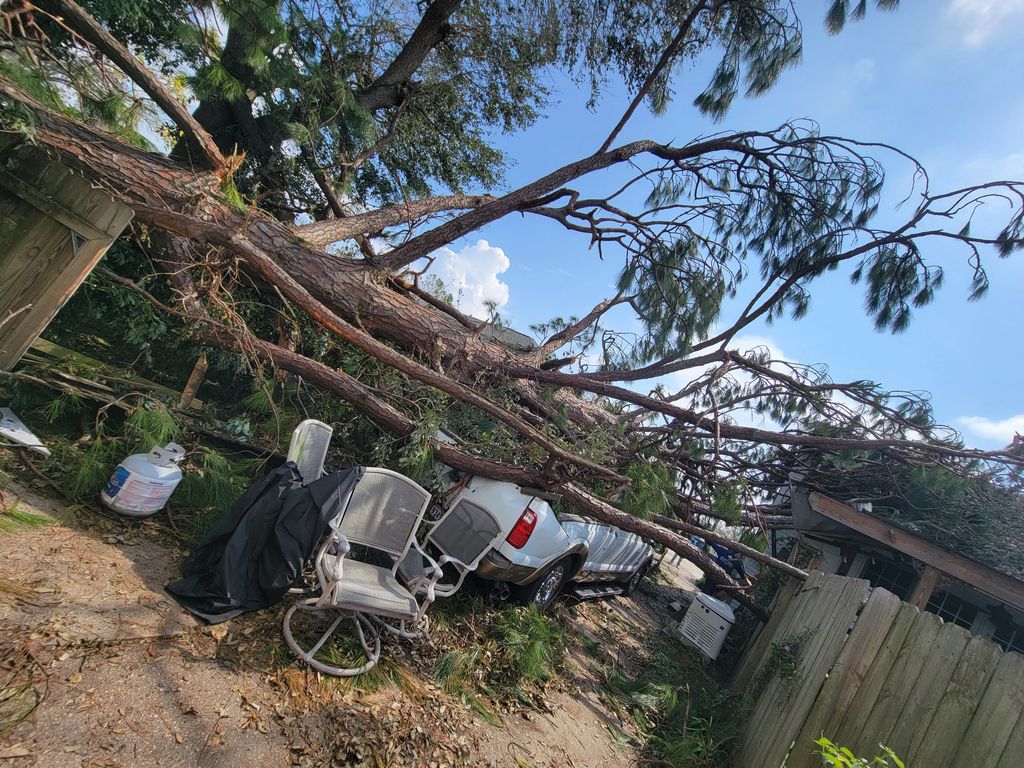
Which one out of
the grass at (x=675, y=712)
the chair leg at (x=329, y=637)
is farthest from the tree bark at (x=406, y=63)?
the grass at (x=675, y=712)

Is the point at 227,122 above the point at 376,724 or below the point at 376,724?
above

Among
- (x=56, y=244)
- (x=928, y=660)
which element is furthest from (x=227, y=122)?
(x=928, y=660)

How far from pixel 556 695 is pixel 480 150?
10788 millimetres

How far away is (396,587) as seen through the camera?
10.9 ft

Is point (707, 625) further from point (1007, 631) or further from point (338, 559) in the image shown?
point (1007, 631)

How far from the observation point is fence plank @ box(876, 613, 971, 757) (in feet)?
10.5

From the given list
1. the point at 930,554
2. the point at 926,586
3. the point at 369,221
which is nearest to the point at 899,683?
the point at 930,554

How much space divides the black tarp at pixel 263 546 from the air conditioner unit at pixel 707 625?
18.0 feet

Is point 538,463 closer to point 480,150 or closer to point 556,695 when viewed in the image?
point 556,695

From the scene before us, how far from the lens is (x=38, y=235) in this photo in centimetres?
378

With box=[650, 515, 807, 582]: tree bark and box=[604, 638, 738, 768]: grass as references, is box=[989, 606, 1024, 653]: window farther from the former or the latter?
box=[604, 638, 738, 768]: grass

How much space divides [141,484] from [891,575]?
1134 centimetres

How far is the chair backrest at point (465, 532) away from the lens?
389 cm

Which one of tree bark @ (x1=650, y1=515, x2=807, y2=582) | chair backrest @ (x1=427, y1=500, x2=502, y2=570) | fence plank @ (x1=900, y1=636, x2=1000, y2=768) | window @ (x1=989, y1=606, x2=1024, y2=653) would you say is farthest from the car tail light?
window @ (x1=989, y1=606, x2=1024, y2=653)
